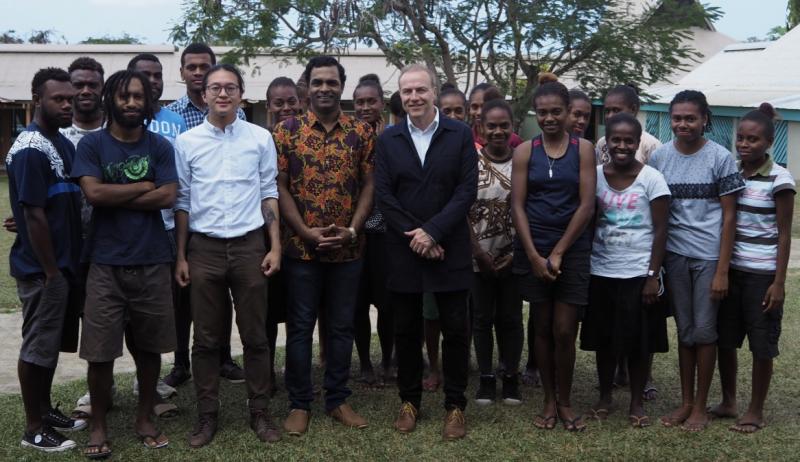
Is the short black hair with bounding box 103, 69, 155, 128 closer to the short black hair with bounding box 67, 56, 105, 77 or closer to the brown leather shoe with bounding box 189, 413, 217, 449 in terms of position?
the short black hair with bounding box 67, 56, 105, 77

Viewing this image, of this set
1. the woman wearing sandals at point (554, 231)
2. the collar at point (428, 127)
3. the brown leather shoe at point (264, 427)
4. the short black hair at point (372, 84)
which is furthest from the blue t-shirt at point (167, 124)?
the woman wearing sandals at point (554, 231)

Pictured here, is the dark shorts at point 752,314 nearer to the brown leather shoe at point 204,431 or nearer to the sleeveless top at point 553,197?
the sleeveless top at point 553,197

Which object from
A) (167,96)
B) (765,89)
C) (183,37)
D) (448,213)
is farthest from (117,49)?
(448,213)

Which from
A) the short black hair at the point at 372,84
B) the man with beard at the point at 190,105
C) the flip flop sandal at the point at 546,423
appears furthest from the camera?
the short black hair at the point at 372,84

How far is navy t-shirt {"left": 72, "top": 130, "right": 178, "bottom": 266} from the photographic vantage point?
4523mm

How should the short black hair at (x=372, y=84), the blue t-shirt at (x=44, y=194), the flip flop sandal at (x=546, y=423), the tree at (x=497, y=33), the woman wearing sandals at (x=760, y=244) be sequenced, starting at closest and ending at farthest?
1. the blue t-shirt at (x=44, y=194)
2. the woman wearing sandals at (x=760, y=244)
3. the flip flop sandal at (x=546, y=423)
4. the short black hair at (x=372, y=84)
5. the tree at (x=497, y=33)

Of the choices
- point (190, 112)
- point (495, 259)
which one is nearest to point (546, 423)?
point (495, 259)

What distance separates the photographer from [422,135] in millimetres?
4988

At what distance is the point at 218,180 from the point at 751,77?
2472cm

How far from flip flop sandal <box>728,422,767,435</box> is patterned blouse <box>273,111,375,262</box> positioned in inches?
92.3

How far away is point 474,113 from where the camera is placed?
639 cm

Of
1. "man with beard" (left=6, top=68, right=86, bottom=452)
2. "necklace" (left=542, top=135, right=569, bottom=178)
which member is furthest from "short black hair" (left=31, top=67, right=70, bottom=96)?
"necklace" (left=542, top=135, right=569, bottom=178)

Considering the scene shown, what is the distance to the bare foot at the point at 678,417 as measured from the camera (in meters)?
5.11

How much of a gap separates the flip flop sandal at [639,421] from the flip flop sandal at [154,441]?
262 centimetres
